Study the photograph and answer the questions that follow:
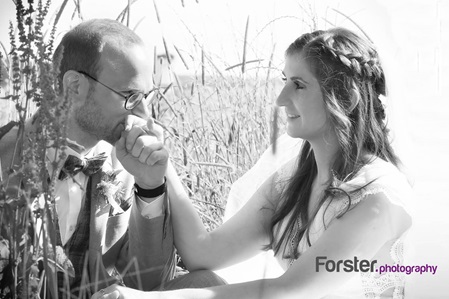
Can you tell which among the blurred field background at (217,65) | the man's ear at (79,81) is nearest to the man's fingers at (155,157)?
the man's ear at (79,81)

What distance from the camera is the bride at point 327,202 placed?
191 cm

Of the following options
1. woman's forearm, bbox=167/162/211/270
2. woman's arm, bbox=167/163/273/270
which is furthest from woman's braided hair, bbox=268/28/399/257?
woman's forearm, bbox=167/162/211/270

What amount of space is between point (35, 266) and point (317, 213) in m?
1.11

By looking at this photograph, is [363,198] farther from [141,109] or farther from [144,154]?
[141,109]

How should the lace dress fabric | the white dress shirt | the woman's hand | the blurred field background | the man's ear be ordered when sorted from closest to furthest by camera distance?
1. the woman's hand
2. the lace dress fabric
3. the white dress shirt
4. the man's ear
5. the blurred field background

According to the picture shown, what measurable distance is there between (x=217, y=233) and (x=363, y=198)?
57 cm

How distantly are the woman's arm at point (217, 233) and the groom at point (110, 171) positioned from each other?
0.19 feet

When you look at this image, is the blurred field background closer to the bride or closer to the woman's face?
the bride

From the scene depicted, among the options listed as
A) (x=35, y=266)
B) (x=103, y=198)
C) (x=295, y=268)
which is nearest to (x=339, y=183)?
(x=295, y=268)

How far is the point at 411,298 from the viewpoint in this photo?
7.11 feet

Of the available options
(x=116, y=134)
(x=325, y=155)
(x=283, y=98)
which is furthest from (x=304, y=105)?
(x=116, y=134)

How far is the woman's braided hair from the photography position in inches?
83.9

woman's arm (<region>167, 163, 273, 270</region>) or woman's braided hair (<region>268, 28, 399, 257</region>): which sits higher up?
woman's braided hair (<region>268, 28, 399, 257</region>)

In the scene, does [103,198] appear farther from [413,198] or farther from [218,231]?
[413,198]
